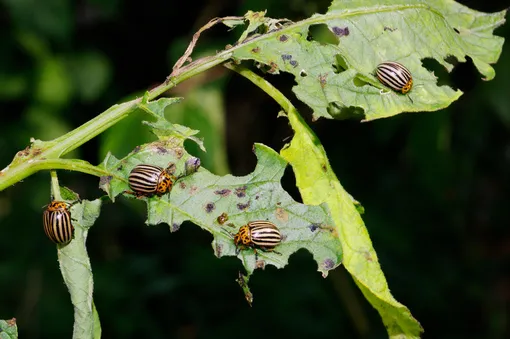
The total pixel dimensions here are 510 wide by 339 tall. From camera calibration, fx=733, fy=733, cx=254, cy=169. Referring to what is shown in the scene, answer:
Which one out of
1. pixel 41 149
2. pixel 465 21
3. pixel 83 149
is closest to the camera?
pixel 41 149

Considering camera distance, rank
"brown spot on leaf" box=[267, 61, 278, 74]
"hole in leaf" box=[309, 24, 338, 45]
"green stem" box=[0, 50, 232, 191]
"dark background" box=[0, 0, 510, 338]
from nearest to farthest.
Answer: "green stem" box=[0, 50, 232, 191] → "brown spot on leaf" box=[267, 61, 278, 74] → "hole in leaf" box=[309, 24, 338, 45] → "dark background" box=[0, 0, 510, 338]

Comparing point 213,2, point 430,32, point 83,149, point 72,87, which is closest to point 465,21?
point 430,32

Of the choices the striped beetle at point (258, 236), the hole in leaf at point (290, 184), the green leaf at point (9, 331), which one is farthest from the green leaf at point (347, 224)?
the hole in leaf at point (290, 184)

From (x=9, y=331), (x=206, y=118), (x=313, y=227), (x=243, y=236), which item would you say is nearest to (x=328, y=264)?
(x=313, y=227)

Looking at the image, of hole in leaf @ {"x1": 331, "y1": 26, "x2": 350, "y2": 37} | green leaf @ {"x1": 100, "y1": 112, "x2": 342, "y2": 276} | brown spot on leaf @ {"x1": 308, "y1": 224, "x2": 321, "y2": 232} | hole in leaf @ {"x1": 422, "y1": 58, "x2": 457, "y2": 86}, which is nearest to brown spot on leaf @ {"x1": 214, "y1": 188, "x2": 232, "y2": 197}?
green leaf @ {"x1": 100, "y1": 112, "x2": 342, "y2": 276}

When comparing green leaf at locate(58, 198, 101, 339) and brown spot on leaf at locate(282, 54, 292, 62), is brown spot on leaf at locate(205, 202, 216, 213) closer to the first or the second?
green leaf at locate(58, 198, 101, 339)

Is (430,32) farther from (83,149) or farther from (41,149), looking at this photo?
(83,149)

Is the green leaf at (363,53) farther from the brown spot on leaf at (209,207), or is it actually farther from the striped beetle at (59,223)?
the striped beetle at (59,223)
